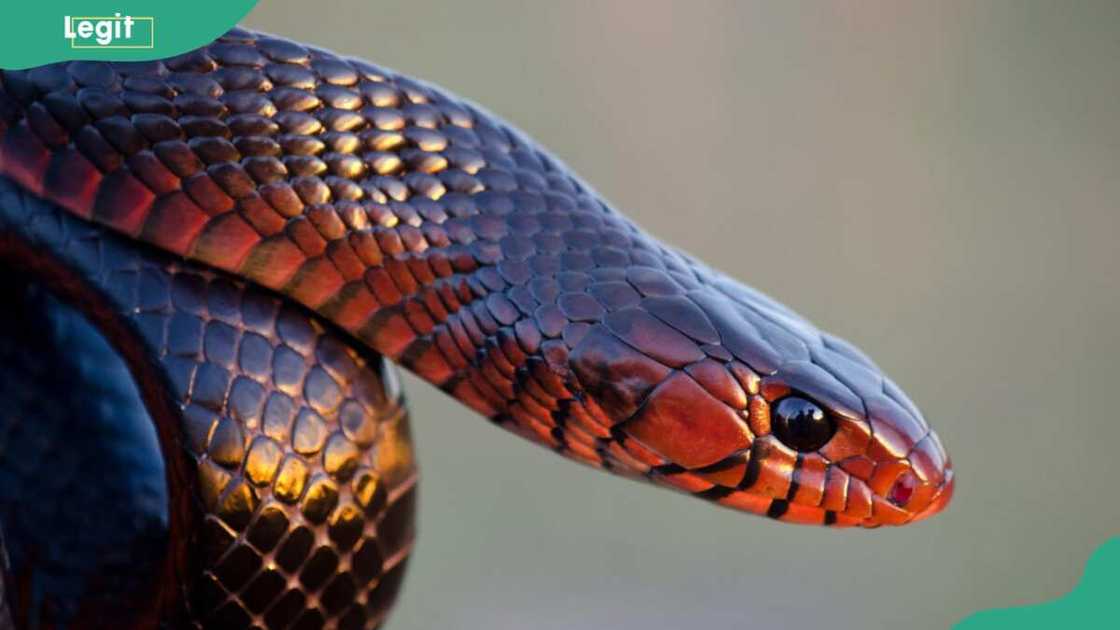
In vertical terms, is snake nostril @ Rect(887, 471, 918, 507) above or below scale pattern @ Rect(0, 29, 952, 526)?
below

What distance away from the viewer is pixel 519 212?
75cm

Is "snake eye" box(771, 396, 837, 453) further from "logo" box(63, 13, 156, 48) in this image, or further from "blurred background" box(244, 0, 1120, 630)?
"blurred background" box(244, 0, 1120, 630)

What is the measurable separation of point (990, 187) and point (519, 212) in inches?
114

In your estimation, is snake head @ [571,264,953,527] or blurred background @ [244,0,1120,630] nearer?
snake head @ [571,264,953,527]

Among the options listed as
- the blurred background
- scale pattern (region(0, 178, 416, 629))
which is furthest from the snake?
the blurred background

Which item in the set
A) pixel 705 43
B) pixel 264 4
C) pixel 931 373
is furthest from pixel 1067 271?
pixel 264 4

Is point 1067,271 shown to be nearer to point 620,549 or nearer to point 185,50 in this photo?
point 620,549

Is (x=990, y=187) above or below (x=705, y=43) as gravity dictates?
below

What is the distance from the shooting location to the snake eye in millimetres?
708

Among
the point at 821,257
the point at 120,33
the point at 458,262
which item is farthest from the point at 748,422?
the point at 821,257

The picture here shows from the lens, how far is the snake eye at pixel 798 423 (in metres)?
0.71

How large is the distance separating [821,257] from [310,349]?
2.67 meters

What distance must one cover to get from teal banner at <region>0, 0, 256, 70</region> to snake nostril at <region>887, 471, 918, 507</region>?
0.39m

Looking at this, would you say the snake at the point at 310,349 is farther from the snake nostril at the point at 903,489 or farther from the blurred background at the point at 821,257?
the blurred background at the point at 821,257
